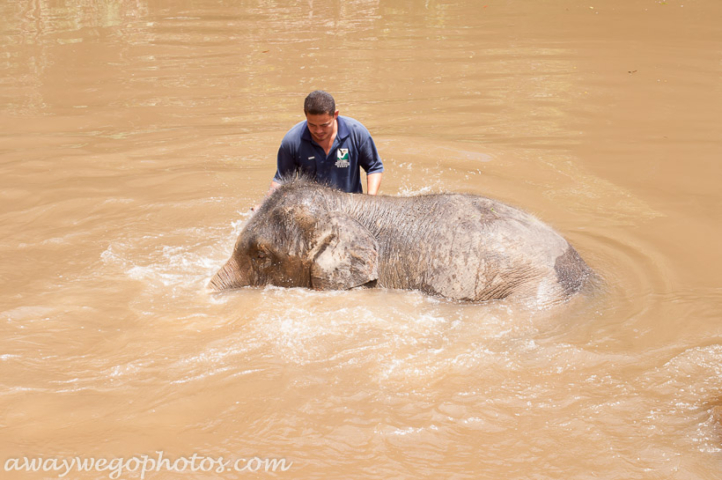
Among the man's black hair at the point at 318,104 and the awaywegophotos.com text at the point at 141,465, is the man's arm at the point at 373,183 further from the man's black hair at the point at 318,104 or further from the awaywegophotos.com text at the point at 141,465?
the awaywegophotos.com text at the point at 141,465

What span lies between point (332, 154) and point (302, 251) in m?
1.37

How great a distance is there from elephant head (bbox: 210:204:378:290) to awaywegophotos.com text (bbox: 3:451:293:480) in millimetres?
Answer: 1861

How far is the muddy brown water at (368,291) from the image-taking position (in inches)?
148

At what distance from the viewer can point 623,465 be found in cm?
350

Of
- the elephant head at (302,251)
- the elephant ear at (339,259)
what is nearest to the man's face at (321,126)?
the elephant head at (302,251)

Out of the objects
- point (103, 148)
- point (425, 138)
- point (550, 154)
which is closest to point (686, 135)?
point (550, 154)

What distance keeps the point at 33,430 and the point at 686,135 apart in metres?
8.18

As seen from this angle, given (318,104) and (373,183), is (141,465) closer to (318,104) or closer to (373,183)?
(318,104)

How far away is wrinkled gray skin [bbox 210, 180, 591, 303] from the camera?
5.02m

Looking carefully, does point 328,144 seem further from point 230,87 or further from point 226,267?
point 230,87

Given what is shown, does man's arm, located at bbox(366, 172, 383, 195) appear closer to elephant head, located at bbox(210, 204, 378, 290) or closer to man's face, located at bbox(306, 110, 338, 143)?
man's face, located at bbox(306, 110, 338, 143)

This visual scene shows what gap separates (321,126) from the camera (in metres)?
5.79

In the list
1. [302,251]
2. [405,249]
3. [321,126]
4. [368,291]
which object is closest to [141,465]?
[302,251]

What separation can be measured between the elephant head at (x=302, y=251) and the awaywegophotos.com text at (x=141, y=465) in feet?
6.11
